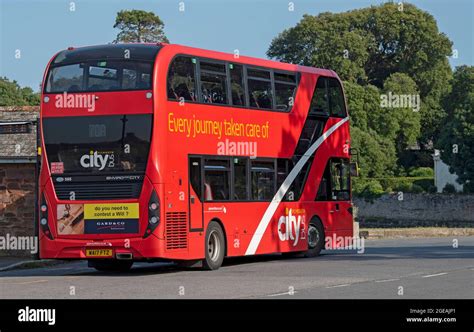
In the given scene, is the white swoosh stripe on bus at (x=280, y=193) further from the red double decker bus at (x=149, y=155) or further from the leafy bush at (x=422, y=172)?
the leafy bush at (x=422, y=172)

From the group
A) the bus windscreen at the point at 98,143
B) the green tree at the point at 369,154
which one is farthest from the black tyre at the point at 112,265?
the green tree at the point at 369,154

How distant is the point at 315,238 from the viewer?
30141 millimetres

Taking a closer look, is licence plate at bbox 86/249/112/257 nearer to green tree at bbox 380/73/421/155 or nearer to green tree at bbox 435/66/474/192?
green tree at bbox 435/66/474/192

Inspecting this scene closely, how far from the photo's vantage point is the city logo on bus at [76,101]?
2341 cm

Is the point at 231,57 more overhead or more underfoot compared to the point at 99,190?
more overhead

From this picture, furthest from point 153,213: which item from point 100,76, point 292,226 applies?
point 292,226

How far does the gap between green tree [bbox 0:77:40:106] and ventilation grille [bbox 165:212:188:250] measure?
223 ft

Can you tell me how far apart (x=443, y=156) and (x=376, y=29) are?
3022 centimetres

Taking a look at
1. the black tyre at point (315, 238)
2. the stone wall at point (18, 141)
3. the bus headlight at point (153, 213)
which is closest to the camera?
the bus headlight at point (153, 213)

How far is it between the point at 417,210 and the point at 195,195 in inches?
2302

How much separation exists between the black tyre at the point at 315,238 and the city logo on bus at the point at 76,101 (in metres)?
8.55

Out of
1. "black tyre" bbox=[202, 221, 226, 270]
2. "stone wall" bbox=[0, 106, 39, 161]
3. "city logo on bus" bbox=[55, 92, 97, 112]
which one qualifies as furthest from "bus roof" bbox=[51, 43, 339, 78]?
"stone wall" bbox=[0, 106, 39, 161]

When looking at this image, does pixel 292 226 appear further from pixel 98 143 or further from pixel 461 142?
pixel 461 142
